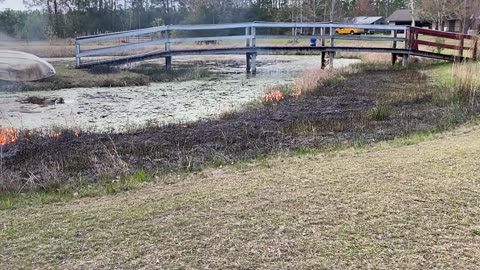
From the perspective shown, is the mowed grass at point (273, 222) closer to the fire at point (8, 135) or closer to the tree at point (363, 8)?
the fire at point (8, 135)

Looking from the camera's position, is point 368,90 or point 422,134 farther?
point 368,90

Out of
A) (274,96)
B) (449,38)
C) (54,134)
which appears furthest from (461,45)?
(54,134)

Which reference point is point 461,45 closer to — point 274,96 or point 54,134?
point 274,96

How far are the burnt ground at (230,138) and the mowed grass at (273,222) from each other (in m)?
0.88

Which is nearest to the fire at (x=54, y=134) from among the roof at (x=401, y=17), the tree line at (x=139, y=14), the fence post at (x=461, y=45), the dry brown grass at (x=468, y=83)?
the dry brown grass at (x=468, y=83)

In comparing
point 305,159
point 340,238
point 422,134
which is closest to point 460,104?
point 422,134

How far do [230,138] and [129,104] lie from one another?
4.51 meters

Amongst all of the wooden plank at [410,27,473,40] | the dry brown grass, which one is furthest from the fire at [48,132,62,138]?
the wooden plank at [410,27,473,40]

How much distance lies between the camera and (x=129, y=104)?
995 cm

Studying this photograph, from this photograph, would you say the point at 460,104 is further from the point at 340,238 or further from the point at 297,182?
the point at 340,238

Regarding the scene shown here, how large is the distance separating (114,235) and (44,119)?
624 centimetres

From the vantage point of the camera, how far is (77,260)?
255 cm

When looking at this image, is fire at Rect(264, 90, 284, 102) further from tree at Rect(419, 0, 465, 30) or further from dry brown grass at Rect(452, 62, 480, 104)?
tree at Rect(419, 0, 465, 30)

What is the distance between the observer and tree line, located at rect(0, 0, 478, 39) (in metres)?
30.9
